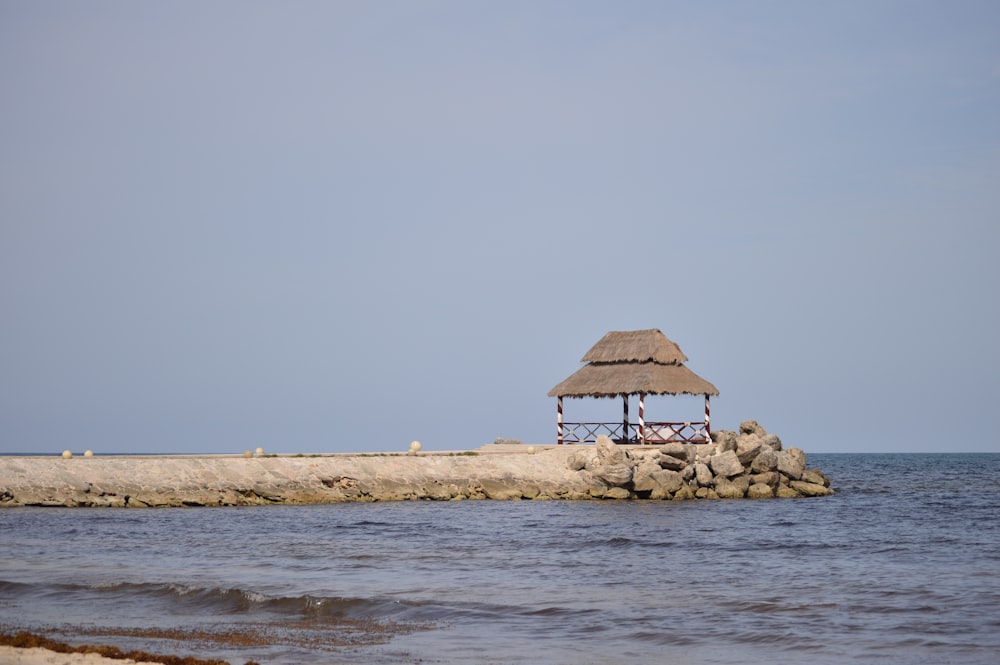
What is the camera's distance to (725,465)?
37.0 m

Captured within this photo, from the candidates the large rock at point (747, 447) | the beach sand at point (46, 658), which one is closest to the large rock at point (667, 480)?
the large rock at point (747, 447)

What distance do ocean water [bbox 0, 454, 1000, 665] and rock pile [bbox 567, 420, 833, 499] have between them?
5.10 metres

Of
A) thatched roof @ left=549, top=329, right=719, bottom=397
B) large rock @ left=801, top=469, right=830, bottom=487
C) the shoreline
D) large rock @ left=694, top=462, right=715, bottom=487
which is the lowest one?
the shoreline

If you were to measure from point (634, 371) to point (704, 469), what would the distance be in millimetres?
5286

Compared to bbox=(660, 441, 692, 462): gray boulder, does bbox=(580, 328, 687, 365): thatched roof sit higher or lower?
higher

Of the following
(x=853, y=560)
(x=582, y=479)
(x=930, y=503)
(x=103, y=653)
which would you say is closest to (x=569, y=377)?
(x=582, y=479)

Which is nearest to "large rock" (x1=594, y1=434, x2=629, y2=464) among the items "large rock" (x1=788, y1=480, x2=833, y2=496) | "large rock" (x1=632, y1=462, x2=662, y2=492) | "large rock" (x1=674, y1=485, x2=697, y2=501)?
"large rock" (x1=632, y1=462, x2=662, y2=492)

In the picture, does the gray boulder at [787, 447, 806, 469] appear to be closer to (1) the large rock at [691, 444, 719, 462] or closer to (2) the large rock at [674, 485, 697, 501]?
(1) the large rock at [691, 444, 719, 462]

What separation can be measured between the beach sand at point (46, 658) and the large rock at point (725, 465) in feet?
94.9

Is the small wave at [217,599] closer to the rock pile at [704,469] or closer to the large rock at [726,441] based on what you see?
the rock pile at [704,469]

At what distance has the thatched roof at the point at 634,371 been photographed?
39281 millimetres

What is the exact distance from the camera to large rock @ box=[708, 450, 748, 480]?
36969 mm

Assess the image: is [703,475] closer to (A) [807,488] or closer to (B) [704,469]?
(B) [704,469]

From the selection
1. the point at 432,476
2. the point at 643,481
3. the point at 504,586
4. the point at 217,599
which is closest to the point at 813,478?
the point at 643,481
